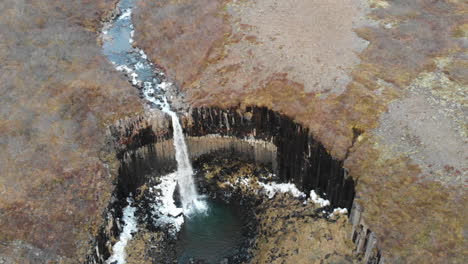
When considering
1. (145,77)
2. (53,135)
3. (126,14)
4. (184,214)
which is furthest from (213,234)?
(126,14)

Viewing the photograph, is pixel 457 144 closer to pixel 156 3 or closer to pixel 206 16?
pixel 206 16

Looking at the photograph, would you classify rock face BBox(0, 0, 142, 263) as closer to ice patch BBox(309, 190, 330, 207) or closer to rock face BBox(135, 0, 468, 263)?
rock face BBox(135, 0, 468, 263)

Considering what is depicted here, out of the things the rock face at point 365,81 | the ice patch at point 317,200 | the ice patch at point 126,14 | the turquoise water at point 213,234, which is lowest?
the turquoise water at point 213,234

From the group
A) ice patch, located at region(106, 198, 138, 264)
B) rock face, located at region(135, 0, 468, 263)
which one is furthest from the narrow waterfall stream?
rock face, located at region(135, 0, 468, 263)

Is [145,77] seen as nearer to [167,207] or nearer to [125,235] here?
[167,207]

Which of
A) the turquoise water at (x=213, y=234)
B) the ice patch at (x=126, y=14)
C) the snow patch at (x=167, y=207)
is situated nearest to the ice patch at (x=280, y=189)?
the turquoise water at (x=213, y=234)

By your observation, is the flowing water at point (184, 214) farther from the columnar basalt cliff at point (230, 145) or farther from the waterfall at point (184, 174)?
the columnar basalt cliff at point (230, 145)
